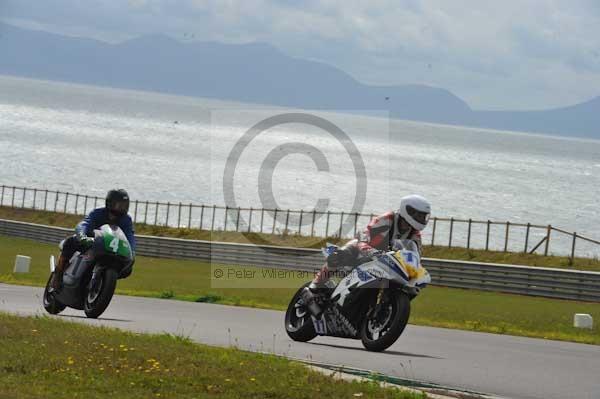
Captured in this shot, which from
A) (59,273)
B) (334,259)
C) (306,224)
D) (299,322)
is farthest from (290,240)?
(334,259)

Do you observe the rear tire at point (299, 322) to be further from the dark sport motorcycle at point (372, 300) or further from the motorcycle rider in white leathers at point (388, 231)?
the motorcycle rider in white leathers at point (388, 231)

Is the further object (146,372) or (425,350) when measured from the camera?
(425,350)

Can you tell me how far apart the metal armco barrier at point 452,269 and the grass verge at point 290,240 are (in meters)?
5.68

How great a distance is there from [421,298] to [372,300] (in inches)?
712

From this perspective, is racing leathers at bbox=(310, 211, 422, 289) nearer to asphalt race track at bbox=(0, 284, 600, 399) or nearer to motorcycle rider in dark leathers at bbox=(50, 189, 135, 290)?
asphalt race track at bbox=(0, 284, 600, 399)

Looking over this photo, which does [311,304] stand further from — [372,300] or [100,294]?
[100,294]

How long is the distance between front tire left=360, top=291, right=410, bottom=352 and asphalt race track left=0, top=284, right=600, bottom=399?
0.50 ft

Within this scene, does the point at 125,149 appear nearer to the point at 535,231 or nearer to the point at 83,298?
the point at 535,231

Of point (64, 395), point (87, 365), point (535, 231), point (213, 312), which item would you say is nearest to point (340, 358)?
point (87, 365)

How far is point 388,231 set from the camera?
12.6 m

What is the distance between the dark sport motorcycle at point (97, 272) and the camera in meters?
14.8

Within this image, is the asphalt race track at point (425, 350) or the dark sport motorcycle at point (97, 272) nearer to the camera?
the asphalt race track at point (425, 350)

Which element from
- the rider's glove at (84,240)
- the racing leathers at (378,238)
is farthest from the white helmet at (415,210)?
the rider's glove at (84,240)

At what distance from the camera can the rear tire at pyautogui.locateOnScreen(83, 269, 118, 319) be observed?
14781 mm
